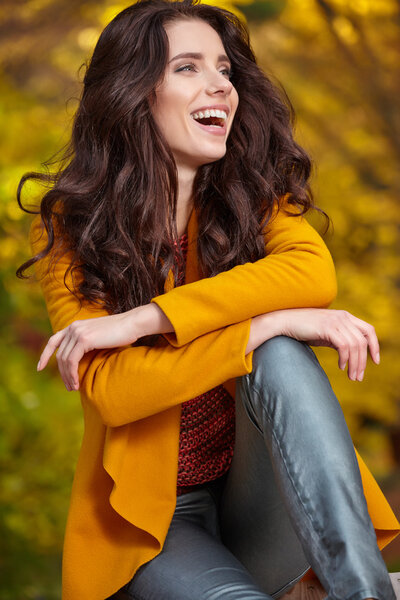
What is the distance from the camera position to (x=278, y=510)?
4.87ft

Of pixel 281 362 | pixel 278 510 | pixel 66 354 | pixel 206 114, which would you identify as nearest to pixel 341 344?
pixel 281 362

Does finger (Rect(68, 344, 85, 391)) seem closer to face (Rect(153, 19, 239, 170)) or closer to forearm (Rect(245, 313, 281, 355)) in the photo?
forearm (Rect(245, 313, 281, 355))

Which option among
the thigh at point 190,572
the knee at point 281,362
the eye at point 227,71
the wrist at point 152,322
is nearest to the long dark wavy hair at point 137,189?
the eye at point 227,71

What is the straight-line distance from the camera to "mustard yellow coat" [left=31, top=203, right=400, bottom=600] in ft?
4.35

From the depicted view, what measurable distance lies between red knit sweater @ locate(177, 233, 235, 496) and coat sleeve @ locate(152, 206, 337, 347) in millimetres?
252

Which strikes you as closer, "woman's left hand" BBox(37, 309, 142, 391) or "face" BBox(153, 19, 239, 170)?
"woman's left hand" BBox(37, 309, 142, 391)

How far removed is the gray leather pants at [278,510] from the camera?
112 centimetres

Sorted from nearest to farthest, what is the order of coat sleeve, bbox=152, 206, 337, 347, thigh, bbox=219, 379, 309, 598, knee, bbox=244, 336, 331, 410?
knee, bbox=244, 336, 331, 410
coat sleeve, bbox=152, 206, 337, 347
thigh, bbox=219, 379, 309, 598

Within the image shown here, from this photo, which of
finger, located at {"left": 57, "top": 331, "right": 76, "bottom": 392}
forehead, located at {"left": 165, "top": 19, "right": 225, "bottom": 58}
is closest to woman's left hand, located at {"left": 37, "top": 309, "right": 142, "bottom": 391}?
finger, located at {"left": 57, "top": 331, "right": 76, "bottom": 392}

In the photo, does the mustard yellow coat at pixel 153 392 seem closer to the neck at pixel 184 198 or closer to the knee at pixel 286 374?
the knee at pixel 286 374

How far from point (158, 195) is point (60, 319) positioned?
0.34 metres

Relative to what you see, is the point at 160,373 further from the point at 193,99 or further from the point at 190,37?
the point at 190,37

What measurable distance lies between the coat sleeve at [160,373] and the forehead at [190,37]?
63 centimetres

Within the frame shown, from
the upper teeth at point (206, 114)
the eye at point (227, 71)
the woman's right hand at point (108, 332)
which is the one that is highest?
the eye at point (227, 71)
